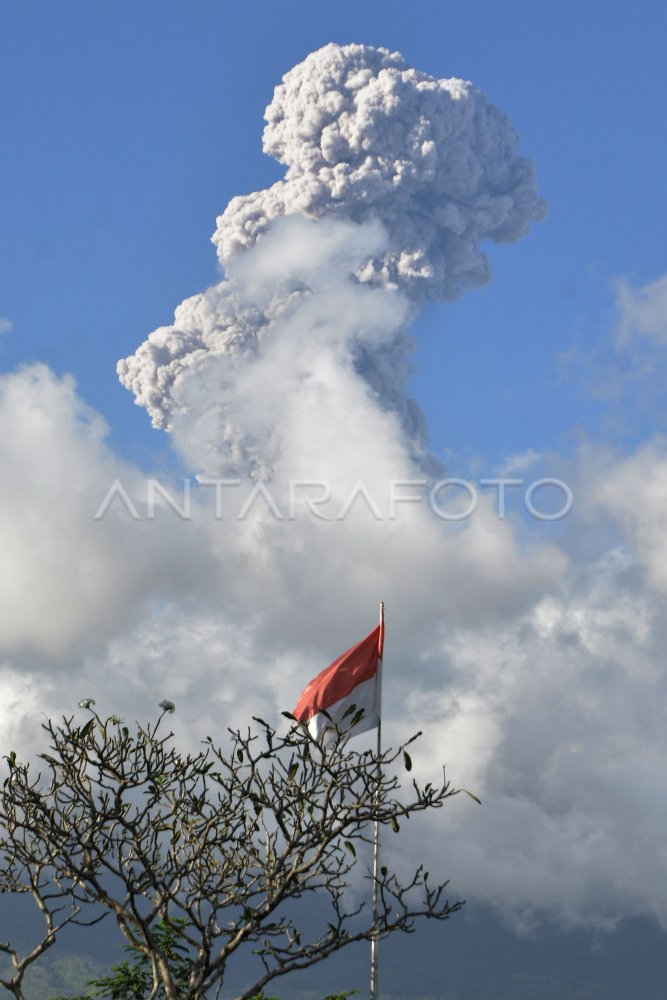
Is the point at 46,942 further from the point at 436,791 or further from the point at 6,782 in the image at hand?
the point at 436,791

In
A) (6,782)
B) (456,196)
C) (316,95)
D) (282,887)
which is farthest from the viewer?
(456,196)

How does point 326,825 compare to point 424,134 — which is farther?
point 424,134

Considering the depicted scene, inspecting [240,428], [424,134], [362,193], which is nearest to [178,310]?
[240,428]

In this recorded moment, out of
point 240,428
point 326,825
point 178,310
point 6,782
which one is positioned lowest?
point 326,825
